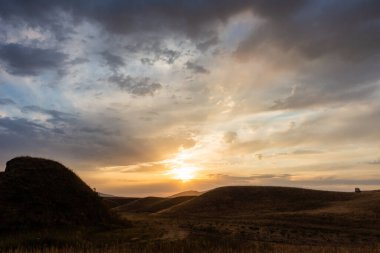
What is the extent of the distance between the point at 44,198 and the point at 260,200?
152ft

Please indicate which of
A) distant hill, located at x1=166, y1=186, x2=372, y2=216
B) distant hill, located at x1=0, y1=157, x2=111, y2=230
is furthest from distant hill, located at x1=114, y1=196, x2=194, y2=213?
distant hill, located at x1=0, y1=157, x2=111, y2=230

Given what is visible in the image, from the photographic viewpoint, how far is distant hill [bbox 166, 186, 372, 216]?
6675 centimetres

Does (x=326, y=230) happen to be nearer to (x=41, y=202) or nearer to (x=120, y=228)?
(x=120, y=228)

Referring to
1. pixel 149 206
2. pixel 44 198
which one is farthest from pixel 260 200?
pixel 44 198

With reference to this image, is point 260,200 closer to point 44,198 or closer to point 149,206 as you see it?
point 149,206

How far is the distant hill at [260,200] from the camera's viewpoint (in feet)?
219

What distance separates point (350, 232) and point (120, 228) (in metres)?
20.1

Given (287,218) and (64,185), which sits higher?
(64,185)

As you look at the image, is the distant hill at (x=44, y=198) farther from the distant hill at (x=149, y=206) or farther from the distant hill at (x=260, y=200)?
the distant hill at (x=149, y=206)

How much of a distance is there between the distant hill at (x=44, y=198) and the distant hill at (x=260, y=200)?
30724 millimetres

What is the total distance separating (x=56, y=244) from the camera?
25.1 m

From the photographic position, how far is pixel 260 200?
73.4m

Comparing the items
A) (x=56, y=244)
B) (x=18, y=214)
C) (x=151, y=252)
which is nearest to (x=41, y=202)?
(x=18, y=214)

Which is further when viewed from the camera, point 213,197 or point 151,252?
point 213,197
